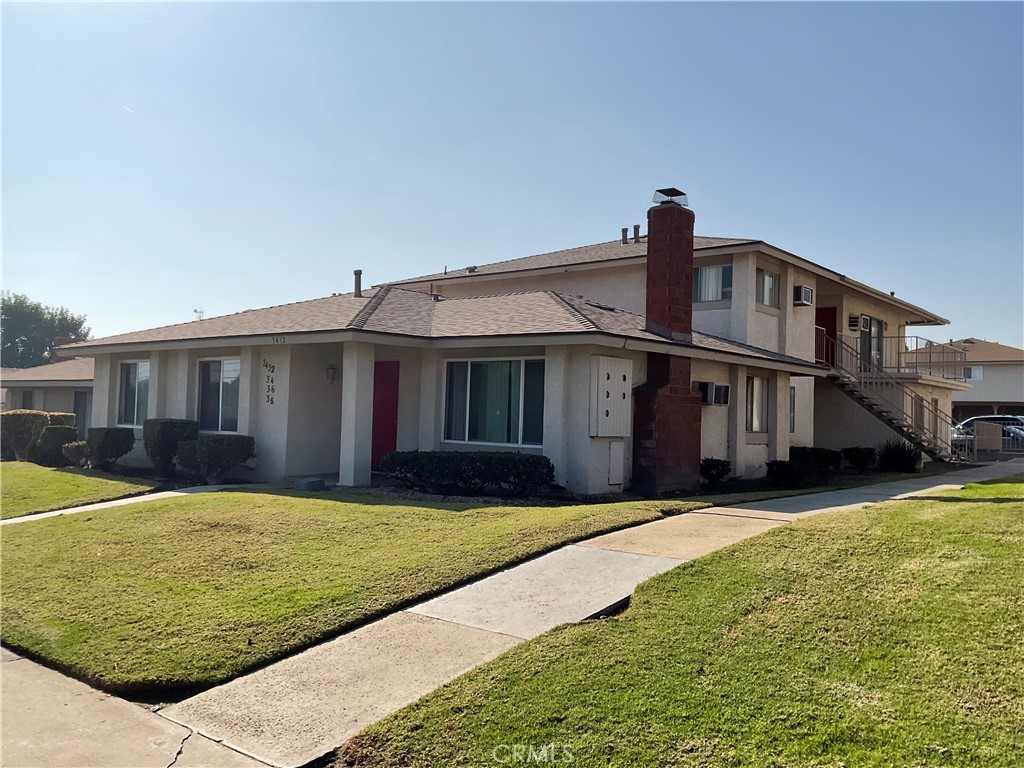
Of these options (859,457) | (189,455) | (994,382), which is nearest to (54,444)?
(189,455)

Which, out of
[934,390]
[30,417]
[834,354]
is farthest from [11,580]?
[934,390]

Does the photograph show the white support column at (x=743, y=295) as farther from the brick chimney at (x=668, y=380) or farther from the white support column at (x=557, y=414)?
the white support column at (x=557, y=414)

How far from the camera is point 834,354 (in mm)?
26469

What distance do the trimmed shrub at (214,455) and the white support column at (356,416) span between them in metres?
2.79

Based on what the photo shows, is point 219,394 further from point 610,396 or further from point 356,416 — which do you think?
point 610,396

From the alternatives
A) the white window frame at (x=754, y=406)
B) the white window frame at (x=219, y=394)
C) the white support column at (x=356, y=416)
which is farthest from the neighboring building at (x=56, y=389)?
the white window frame at (x=754, y=406)

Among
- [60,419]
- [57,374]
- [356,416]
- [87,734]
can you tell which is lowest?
[87,734]

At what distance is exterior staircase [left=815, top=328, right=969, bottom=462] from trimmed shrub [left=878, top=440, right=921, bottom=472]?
622 mm

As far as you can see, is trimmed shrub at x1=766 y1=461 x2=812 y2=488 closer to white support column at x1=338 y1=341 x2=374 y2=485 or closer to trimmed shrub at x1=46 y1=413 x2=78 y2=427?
white support column at x1=338 y1=341 x2=374 y2=485

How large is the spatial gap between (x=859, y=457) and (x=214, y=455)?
18.0 metres

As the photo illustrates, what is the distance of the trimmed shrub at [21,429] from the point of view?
78.9 feet

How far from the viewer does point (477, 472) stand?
45.5 feet

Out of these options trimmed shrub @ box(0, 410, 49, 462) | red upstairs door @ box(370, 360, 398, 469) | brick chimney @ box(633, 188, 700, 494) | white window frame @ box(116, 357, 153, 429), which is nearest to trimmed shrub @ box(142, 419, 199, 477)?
white window frame @ box(116, 357, 153, 429)

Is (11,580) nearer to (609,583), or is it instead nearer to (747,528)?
(609,583)
